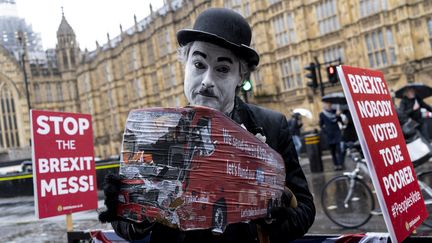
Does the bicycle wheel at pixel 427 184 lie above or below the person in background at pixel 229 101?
below

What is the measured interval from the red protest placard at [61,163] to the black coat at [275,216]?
356 cm

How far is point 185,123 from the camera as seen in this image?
1.47 m

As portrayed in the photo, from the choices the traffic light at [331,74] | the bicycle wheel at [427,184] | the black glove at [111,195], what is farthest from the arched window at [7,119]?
the black glove at [111,195]

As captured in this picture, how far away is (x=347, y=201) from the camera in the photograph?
236 inches

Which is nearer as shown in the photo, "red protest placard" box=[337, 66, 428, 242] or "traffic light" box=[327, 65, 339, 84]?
"red protest placard" box=[337, 66, 428, 242]

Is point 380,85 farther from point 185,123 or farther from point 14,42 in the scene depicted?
point 14,42

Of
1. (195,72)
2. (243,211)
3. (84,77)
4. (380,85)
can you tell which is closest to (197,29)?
(195,72)

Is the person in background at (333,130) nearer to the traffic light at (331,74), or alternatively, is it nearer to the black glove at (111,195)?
the traffic light at (331,74)

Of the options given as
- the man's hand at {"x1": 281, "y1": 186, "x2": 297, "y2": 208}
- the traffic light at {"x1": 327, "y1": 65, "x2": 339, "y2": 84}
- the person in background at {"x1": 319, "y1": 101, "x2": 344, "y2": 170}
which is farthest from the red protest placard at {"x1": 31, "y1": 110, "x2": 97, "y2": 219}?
the traffic light at {"x1": 327, "y1": 65, "x2": 339, "y2": 84}

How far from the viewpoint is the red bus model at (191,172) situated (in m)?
1.44

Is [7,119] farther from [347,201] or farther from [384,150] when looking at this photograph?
[384,150]

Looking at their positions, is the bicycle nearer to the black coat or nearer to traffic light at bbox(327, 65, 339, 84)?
the black coat

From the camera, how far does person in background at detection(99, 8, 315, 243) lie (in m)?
1.67

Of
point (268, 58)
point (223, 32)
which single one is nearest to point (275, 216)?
point (223, 32)
